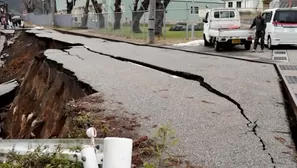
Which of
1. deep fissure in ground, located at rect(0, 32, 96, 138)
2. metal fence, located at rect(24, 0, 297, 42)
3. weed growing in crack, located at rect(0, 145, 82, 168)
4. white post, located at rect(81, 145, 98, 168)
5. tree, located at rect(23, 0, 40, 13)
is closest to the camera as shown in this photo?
white post, located at rect(81, 145, 98, 168)

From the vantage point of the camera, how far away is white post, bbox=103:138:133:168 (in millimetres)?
3443

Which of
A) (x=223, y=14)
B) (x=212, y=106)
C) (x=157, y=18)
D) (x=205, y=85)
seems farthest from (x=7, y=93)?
(x=157, y=18)

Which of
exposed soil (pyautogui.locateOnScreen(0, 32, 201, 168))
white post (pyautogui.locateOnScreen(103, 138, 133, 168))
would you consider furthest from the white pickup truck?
white post (pyautogui.locateOnScreen(103, 138, 133, 168))

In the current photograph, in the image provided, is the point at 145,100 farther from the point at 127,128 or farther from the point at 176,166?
the point at 176,166

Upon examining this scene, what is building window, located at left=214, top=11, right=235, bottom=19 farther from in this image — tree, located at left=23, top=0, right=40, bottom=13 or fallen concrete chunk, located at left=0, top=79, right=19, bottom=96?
tree, located at left=23, top=0, right=40, bottom=13

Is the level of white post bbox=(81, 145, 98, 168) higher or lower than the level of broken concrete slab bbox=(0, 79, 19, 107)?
higher

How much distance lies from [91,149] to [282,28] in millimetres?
18194

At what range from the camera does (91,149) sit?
369 cm

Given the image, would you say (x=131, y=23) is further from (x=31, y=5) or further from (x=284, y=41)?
(x=31, y=5)

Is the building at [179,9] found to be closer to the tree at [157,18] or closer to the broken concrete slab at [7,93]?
the tree at [157,18]

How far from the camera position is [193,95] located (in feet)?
27.8

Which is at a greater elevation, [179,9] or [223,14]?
[179,9]

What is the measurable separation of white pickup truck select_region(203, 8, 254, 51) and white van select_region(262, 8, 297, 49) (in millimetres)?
1139

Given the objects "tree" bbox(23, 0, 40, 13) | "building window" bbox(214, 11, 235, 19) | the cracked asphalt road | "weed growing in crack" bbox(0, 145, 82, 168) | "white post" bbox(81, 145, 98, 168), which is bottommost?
the cracked asphalt road
